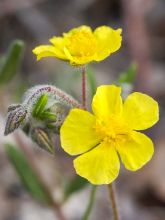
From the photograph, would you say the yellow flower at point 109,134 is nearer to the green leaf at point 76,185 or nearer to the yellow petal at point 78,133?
the yellow petal at point 78,133

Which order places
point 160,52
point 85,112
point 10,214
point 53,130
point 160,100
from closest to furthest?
point 85,112, point 53,130, point 10,214, point 160,100, point 160,52

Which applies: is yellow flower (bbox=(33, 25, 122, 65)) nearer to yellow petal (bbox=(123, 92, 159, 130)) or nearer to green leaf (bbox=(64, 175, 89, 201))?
yellow petal (bbox=(123, 92, 159, 130))

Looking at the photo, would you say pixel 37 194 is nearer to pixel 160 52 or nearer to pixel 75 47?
pixel 75 47

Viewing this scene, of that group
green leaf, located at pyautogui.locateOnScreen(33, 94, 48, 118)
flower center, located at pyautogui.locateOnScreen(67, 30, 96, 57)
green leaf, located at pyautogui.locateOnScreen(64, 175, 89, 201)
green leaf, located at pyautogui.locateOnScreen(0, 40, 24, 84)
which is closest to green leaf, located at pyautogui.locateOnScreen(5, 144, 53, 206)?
green leaf, located at pyautogui.locateOnScreen(64, 175, 89, 201)

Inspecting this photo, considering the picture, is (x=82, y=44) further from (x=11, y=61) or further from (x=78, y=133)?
(x=11, y=61)

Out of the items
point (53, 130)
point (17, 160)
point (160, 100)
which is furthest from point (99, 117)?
point (160, 100)

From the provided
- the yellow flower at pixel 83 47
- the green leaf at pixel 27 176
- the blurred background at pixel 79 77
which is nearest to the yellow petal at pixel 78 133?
the yellow flower at pixel 83 47
